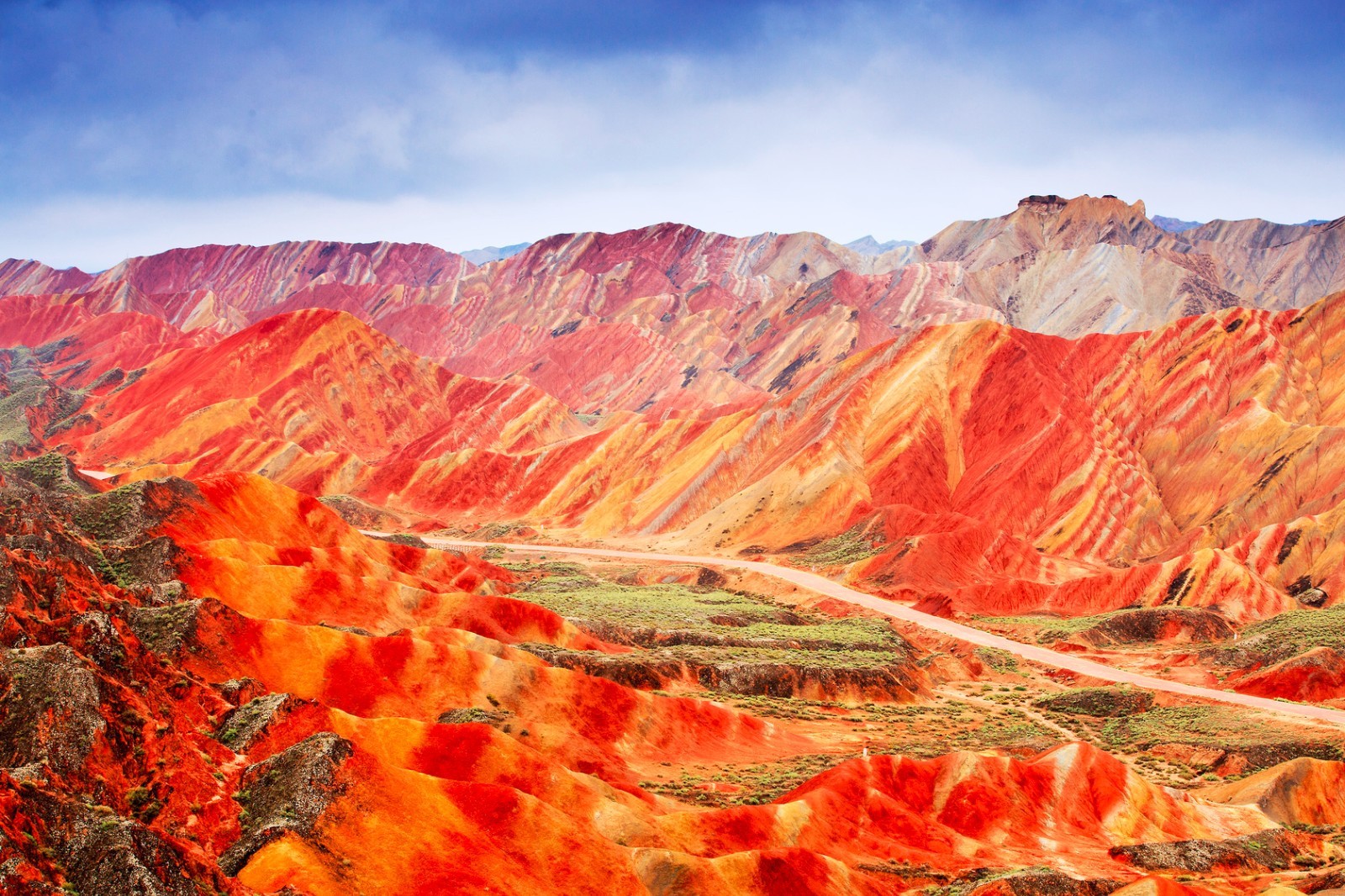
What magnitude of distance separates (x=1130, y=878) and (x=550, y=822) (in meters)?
17.9

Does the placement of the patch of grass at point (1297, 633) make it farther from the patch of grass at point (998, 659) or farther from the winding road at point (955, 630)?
the patch of grass at point (998, 659)

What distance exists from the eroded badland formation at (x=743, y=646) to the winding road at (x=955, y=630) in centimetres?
84

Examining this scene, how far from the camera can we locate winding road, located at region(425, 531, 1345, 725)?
59.6m

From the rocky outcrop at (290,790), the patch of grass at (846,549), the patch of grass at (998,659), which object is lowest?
the patch of grass at (998,659)

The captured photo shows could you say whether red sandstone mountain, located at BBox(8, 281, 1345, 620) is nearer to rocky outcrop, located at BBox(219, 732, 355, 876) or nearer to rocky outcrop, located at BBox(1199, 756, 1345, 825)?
rocky outcrop, located at BBox(1199, 756, 1345, 825)

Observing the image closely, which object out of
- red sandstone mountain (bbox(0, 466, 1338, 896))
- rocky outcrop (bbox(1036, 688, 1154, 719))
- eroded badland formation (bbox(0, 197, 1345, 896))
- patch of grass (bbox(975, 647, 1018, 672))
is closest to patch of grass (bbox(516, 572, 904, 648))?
eroded badland formation (bbox(0, 197, 1345, 896))

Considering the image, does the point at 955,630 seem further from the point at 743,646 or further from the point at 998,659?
the point at 743,646

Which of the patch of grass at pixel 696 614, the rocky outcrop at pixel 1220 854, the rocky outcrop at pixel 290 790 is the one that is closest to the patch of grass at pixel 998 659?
the patch of grass at pixel 696 614

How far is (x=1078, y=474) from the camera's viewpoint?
106 m

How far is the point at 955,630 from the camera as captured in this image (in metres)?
80.2

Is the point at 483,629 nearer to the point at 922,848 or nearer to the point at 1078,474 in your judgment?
the point at 922,848

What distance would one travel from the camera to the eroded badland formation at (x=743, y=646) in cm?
2609

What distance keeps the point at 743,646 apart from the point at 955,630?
2039 cm

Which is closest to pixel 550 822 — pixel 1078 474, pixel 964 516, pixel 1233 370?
pixel 964 516
